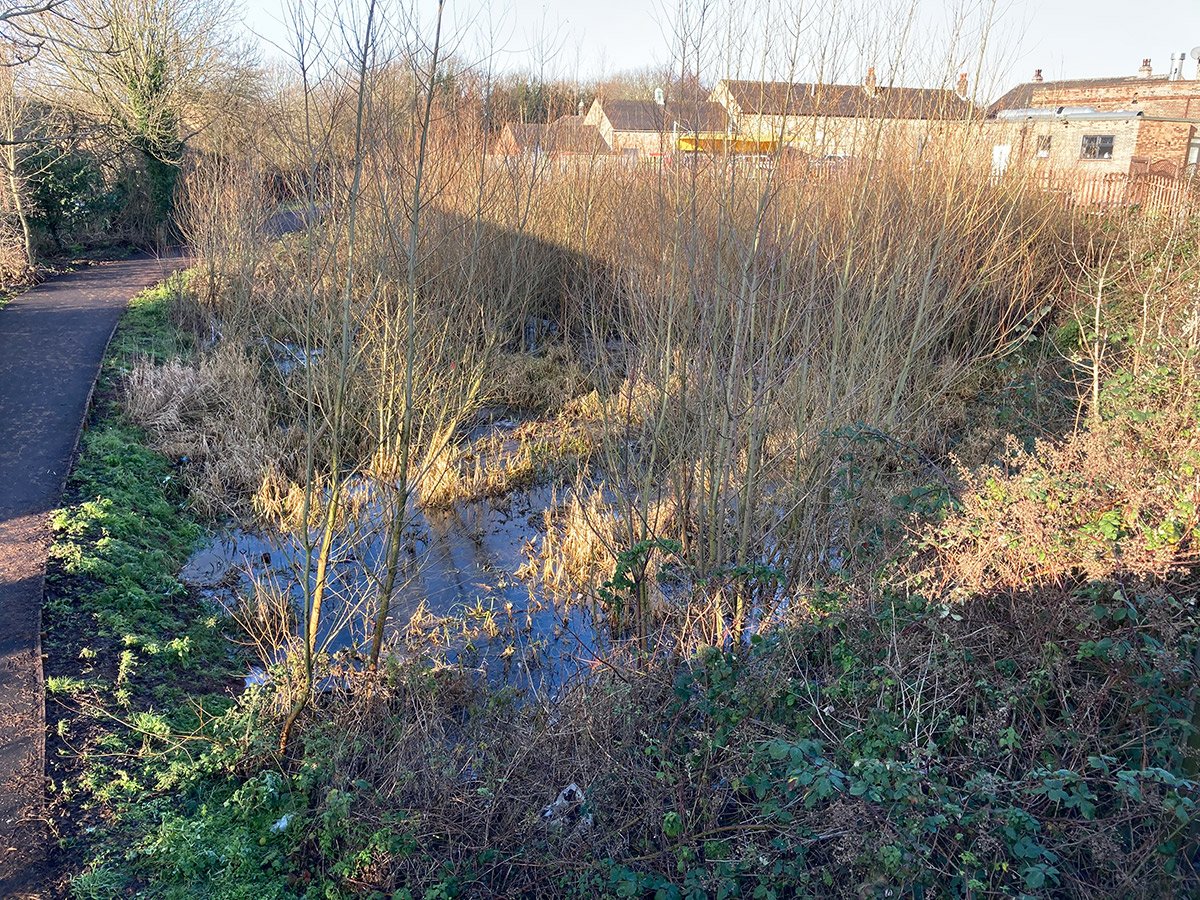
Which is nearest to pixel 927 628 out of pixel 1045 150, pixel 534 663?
pixel 534 663

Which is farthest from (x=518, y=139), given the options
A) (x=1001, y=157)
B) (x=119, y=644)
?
(x=119, y=644)

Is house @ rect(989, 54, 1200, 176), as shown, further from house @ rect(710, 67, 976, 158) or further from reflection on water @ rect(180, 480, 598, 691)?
reflection on water @ rect(180, 480, 598, 691)

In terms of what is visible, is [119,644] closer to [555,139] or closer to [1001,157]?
[555,139]

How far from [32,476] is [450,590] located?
314cm

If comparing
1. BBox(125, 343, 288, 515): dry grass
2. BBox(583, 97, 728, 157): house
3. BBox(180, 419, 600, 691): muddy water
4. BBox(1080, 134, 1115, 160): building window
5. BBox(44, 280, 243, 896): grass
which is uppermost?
BBox(1080, 134, 1115, 160): building window

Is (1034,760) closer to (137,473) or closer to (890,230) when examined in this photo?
(890,230)

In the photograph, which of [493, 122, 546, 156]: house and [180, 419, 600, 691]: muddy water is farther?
[493, 122, 546, 156]: house

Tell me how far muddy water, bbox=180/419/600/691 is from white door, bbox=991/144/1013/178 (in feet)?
16.8

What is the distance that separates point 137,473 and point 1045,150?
1145 cm

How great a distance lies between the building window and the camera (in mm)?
22984

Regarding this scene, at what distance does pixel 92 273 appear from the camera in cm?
1346

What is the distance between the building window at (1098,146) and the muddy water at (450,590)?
22433 millimetres

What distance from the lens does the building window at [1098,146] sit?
23.0 metres

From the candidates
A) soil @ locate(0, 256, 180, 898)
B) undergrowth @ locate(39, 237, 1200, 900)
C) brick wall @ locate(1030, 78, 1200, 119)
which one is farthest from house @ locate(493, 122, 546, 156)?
brick wall @ locate(1030, 78, 1200, 119)
